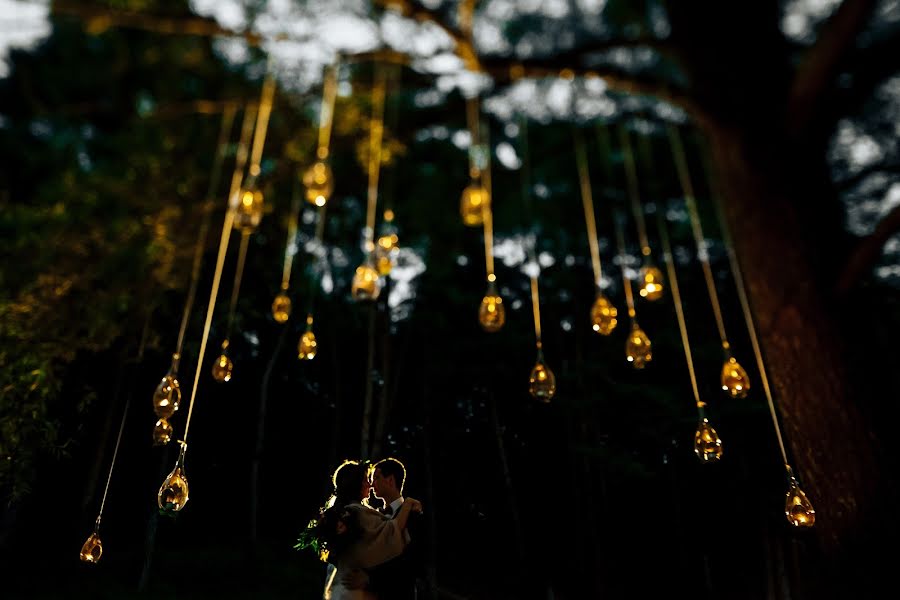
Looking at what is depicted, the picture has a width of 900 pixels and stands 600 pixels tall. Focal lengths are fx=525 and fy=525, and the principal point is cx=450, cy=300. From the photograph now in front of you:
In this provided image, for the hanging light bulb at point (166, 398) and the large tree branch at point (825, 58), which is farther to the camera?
the hanging light bulb at point (166, 398)

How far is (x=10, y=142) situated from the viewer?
4.57 m

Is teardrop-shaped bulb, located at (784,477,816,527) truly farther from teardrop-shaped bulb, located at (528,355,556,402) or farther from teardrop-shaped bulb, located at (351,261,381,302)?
teardrop-shaped bulb, located at (351,261,381,302)

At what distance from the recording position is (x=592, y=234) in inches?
115

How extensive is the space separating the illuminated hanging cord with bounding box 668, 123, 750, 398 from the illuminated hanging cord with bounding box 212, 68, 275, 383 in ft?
5.61

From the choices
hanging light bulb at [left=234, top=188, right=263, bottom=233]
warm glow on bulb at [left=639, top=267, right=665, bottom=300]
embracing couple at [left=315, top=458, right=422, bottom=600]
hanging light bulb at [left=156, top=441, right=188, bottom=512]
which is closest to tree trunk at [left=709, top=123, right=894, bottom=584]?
warm glow on bulb at [left=639, top=267, right=665, bottom=300]

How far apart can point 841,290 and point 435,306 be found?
2.12m

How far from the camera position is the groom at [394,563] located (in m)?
2.12

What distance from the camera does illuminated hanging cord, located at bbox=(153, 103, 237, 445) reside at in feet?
5.81

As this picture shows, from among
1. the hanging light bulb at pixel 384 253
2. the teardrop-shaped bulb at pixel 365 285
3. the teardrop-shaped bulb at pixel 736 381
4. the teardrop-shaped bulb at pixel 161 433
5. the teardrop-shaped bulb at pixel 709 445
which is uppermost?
the hanging light bulb at pixel 384 253

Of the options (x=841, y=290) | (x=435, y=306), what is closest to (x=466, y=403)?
(x=435, y=306)

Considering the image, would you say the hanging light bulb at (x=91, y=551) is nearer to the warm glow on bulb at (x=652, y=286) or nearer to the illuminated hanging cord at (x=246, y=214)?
the illuminated hanging cord at (x=246, y=214)

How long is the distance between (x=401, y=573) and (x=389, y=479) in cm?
37

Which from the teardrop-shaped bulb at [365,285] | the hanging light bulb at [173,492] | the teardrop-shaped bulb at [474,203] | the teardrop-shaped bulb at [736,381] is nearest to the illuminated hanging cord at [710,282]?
the teardrop-shaped bulb at [736,381]

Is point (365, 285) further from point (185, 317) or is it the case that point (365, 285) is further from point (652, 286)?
point (185, 317)
